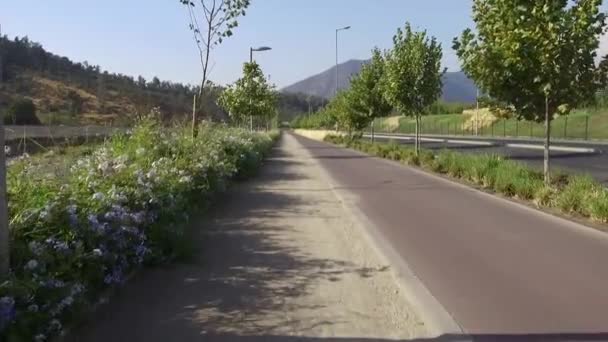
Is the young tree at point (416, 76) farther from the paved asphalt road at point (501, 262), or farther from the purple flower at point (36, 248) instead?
the purple flower at point (36, 248)

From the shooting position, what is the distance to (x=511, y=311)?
5.36m

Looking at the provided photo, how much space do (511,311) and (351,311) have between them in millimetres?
1315

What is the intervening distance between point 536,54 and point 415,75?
12.3 metres

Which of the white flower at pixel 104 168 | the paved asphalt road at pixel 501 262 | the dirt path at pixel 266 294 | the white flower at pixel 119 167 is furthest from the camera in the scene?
the white flower at pixel 119 167

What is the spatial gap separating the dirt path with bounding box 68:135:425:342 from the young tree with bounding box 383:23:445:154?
1585cm

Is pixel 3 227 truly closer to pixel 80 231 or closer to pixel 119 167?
pixel 80 231

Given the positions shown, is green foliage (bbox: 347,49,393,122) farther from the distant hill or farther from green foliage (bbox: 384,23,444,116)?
green foliage (bbox: 384,23,444,116)

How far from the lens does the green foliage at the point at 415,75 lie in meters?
24.6

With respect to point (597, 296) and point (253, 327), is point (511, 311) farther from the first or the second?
point (253, 327)

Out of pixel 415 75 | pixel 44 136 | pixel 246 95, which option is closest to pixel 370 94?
pixel 246 95

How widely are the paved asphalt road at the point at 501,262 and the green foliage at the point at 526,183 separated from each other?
47 centimetres

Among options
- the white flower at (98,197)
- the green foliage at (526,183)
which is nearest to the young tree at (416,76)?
the green foliage at (526,183)

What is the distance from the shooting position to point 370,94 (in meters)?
39.3

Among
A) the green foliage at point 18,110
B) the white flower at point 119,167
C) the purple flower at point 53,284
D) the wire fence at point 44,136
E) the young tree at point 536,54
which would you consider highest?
the young tree at point 536,54
